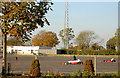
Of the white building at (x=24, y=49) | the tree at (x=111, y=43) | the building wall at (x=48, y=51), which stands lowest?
the building wall at (x=48, y=51)

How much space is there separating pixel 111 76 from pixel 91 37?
2207 inches

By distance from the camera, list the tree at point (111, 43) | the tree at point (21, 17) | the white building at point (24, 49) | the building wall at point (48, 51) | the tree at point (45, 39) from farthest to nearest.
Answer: the tree at point (45, 39), the tree at point (111, 43), the building wall at point (48, 51), the white building at point (24, 49), the tree at point (21, 17)

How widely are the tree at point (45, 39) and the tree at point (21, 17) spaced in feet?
227

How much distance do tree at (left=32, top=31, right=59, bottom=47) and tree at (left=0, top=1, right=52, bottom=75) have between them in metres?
69.3

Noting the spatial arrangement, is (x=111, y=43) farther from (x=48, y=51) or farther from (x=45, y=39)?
Result: (x=45, y=39)

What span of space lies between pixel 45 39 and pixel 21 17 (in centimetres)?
7176

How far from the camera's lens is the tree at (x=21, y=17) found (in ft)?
27.9

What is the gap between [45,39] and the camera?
3157 inches

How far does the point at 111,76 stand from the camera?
33.5 feet

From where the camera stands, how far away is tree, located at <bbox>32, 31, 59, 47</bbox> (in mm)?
79438

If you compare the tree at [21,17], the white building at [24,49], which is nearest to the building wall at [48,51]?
the white building at [24,49]

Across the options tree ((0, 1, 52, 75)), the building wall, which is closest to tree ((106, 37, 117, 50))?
the building wall

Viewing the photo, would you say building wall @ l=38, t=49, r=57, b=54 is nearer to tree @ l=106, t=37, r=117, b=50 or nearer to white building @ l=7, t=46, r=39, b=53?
white building @ l=7, t=46, r=39, b=53

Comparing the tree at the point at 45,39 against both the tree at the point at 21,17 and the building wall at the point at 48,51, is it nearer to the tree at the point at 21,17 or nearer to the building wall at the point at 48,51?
the building wall at the point at 48,51
